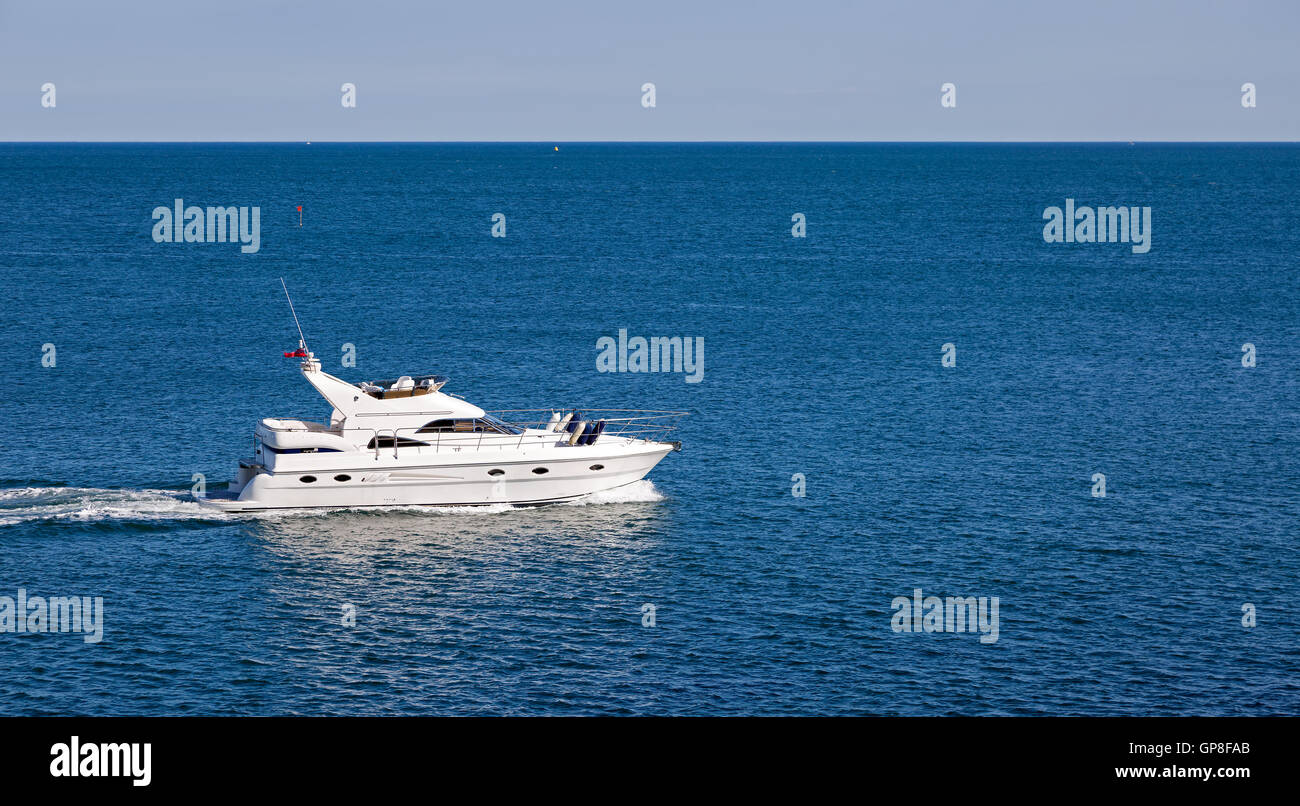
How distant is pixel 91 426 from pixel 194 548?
2011 centimetres

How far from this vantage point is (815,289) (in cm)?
12562

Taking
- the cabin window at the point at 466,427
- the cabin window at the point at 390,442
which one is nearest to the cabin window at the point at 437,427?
the cabin window at the point at 466,427

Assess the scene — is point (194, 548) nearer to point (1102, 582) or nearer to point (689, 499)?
point (689, 499)

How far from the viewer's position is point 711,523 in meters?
56.3

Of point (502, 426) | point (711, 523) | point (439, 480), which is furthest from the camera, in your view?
point (502, 426)

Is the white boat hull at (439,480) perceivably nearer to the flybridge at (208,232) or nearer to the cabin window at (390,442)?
the cabin window at (390,442)

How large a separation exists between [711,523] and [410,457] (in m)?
12.3

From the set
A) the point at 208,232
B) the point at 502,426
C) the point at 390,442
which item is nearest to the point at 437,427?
the point at 390,442

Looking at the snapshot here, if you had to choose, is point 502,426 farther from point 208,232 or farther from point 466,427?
point 208,232

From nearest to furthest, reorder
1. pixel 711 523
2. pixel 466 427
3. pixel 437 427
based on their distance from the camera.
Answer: pixel 711 523, pixel 437 427, pixel 466 427

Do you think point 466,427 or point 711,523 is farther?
point 466,427

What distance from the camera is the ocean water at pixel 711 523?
136 feet

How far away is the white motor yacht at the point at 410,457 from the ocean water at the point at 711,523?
1064 millimetres
